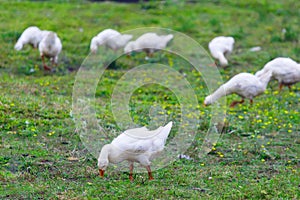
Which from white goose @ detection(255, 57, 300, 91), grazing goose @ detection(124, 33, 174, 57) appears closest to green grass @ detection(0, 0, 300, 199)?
grazing goose @ detection(124, 33, 174, 57)

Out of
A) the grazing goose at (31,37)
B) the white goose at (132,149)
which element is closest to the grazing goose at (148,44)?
the grazing goose at (31,37)

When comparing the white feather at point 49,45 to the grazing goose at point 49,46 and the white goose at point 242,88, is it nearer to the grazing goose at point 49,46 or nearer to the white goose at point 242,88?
the grazing goose at point 49,46

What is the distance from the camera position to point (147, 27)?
13.8 metres

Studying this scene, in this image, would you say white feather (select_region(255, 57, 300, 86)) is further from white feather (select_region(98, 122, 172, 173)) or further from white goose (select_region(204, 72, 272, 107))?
white feather (select_region(98, 122, 172, 173))

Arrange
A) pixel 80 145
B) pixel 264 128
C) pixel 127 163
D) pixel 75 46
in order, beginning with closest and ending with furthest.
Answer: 1. pixel 127 163
2. pixel 80 145
3. pixel 264 128
4. pixel 75 46

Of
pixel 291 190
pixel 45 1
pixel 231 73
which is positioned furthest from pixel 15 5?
pixel 291 190

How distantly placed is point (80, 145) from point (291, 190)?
2.67 metres

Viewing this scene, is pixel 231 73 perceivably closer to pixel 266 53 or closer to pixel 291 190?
pixel 266 53

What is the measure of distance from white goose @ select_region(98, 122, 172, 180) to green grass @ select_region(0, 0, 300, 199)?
0.22m

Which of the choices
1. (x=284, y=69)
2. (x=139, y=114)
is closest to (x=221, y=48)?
(x=284, y=69)

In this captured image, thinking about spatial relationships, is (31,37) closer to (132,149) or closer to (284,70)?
(284,70)

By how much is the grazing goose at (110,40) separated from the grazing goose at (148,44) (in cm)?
19

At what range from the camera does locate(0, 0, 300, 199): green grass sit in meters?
5.88

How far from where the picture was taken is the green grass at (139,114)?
232 inches
